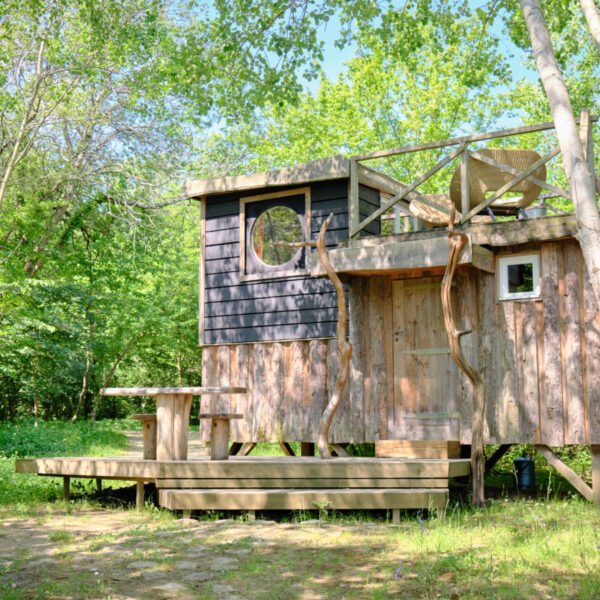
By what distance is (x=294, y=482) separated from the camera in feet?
28.0

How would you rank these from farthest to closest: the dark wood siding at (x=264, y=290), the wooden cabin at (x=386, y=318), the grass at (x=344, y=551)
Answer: the dark wood siding at (x=264, y=290), the wooden cabin at (x=386, y=318), the grass at (x=344, y=551)

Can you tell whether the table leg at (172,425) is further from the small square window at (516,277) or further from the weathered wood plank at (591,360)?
the weathered wood plank at (591,360)

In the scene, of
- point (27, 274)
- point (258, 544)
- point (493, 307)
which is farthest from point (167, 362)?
point (258, 544)

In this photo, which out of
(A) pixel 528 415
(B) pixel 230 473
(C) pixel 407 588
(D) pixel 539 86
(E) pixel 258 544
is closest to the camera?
(C) pixel 407 588

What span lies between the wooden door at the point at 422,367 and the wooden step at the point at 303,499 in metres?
2.13

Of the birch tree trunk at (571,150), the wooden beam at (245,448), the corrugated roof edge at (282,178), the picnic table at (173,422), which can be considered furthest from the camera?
the wooden beam at (245,448)

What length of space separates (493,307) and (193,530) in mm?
4648

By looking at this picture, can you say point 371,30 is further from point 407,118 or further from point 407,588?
point 407,118

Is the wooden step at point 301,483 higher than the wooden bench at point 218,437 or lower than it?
lower

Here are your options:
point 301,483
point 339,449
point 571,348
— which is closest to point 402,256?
point 571,348

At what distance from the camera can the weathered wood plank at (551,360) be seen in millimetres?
9383

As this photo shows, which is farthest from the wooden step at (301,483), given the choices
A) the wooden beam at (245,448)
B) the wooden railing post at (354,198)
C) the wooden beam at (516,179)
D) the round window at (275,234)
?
the round window at (275,234)

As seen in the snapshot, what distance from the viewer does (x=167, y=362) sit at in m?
33.5

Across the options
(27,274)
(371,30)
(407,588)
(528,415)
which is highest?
(371,30)
